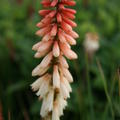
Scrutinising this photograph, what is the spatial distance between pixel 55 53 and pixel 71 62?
2.86m

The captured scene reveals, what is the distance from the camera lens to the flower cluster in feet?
11.6

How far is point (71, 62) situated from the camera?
633cm

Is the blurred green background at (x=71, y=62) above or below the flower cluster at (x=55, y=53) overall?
below

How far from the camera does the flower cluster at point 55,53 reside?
139 inches

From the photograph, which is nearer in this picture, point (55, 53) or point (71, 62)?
point (55, 53)

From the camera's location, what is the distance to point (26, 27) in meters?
7.24

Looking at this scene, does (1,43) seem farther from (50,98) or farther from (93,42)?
(50,98)

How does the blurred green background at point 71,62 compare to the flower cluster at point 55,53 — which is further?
the blurred green background at point 71,62

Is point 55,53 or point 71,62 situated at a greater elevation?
point 55,53

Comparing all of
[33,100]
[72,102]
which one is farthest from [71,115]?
[33,100]

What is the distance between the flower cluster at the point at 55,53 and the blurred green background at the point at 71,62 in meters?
1.97

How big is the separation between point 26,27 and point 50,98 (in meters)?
3.76

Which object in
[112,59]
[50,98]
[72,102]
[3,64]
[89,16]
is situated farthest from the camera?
[89,16]

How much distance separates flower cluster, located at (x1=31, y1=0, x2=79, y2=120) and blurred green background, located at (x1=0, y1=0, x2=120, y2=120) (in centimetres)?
197
